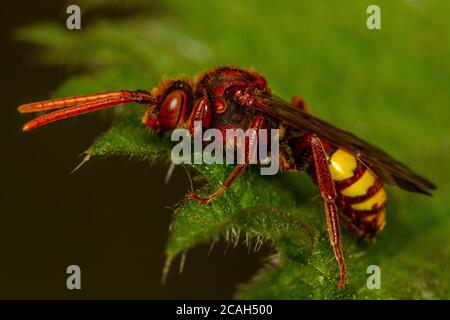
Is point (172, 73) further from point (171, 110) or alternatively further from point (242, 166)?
point (242, 166)

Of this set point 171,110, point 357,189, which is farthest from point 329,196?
point 171,110

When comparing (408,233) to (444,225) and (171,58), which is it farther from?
(171,58)

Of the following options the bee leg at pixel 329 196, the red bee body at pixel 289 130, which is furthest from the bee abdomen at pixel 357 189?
the bee leg at pixel 329 196

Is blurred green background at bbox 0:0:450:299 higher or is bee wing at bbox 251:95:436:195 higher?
blurred green background at bbox 0:0:450:299

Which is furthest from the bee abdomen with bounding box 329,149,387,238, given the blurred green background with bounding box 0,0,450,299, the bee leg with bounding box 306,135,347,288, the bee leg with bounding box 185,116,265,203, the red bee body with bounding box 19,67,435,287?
the blurred green background with bounding box 0,0,450,299

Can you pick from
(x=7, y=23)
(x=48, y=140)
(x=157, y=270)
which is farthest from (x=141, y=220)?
(x=7, y=23)

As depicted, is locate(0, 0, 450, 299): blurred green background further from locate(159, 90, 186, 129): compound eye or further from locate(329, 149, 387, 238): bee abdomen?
locate(159, 90, 186, 129): compound eye

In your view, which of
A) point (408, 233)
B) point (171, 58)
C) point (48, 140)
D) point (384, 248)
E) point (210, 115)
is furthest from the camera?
point (48, 140)

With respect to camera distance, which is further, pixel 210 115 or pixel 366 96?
pixel 366 96
